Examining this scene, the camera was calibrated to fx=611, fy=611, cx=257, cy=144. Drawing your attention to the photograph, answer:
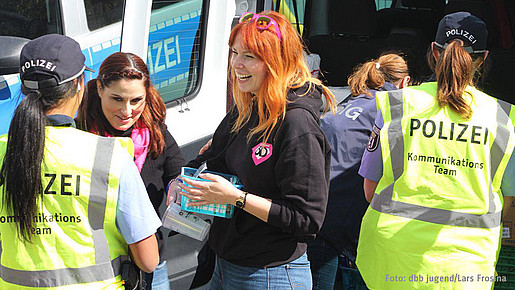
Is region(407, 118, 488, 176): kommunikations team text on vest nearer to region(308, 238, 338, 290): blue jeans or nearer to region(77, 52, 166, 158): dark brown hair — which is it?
region(308, 238, 338, 290): blue jeans

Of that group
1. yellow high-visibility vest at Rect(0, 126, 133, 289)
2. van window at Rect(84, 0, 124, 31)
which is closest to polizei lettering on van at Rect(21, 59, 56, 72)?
yellow high-visibility vest at Rect(0, 126, 133, 289)

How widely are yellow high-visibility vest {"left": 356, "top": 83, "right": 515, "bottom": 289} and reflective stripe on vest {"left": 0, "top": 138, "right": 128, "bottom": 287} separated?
101 centimetres

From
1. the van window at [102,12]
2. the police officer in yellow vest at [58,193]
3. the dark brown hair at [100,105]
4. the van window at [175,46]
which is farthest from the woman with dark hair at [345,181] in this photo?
the police officer in yellow vest at [58,193]

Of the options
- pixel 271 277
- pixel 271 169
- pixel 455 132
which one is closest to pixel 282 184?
pixel 271 169

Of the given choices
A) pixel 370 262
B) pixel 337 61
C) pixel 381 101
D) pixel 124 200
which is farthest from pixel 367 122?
pixel 337 61

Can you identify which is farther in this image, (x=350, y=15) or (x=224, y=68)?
(x=350, y=15)

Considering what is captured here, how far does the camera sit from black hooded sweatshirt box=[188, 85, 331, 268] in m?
1.93

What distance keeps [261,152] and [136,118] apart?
0.57m

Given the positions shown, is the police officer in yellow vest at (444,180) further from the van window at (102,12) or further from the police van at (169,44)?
the van window at (102,12)

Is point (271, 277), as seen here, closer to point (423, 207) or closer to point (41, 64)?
point (423, 207)

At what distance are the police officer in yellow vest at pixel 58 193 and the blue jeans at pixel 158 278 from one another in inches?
20.0

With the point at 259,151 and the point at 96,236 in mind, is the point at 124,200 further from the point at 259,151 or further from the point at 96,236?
the point at 259,151

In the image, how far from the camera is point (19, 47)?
226 cm

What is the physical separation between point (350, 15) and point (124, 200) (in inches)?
153
